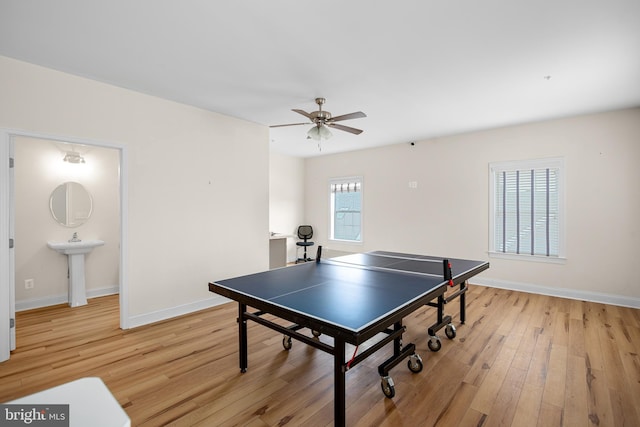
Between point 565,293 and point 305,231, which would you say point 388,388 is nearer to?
point 565,293

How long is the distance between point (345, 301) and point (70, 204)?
4676 mm

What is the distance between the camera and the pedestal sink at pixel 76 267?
4.12 m

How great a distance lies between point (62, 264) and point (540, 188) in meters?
7.26

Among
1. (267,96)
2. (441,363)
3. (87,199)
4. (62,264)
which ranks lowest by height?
(441,363)

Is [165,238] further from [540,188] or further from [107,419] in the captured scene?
[540,188]

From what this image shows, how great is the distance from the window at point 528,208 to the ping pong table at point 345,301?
2.25 m

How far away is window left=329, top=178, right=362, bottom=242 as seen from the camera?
697cm

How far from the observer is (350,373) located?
96.3 inches

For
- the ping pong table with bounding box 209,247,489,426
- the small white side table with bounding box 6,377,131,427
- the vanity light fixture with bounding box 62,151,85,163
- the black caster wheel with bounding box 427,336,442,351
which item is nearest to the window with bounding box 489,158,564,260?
the ping pong table with bounding box 209,247,489,426

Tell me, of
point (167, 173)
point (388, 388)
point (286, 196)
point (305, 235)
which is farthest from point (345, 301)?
point (286, 196)

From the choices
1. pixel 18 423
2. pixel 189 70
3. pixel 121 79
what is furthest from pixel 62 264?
pixel 18 423

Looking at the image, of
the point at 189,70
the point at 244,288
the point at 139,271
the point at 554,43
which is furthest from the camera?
the point at 139,271

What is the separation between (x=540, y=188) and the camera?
468cm

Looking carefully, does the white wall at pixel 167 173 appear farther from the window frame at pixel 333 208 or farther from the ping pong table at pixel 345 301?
the window frame at pixel 333 208
